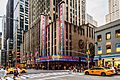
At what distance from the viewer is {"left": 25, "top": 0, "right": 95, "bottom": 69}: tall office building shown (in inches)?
3428

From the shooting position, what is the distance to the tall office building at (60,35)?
87062 mm

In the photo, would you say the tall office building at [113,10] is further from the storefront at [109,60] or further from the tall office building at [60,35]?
the storefront at [109,60]

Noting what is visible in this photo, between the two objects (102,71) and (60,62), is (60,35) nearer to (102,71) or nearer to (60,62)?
(60,62)

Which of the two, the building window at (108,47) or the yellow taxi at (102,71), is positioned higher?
the building window at (108,47)

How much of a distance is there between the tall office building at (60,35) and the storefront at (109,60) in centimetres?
1721

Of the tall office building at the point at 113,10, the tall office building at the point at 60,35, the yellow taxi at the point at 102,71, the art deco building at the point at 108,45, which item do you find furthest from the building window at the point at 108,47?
the tall office building at the point at 113,10

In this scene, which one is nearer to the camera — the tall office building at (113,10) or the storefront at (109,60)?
the storefront at (109,60)

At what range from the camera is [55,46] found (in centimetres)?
8944

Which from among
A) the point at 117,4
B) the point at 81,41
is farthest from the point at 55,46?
Result: the point at 117,4

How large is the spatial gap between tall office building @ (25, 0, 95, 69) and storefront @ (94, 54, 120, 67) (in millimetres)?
→ 17213

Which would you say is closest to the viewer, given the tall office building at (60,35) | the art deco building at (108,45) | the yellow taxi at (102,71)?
the yellow taxi at (102,71)

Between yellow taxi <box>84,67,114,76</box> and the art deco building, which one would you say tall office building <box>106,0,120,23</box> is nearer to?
the art deco building

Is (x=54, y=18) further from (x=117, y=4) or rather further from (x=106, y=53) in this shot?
(x=117, y=4)

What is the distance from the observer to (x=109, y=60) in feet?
185
